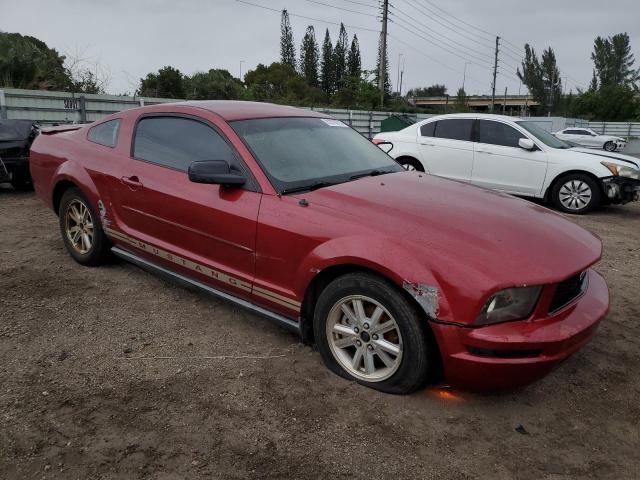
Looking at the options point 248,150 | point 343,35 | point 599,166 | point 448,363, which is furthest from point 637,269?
point 343,35

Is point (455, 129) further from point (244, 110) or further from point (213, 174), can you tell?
point (213, 174)

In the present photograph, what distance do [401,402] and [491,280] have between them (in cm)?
83

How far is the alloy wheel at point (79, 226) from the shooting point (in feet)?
14.9

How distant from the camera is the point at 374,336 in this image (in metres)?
2.79

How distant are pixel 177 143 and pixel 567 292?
9.03 ft

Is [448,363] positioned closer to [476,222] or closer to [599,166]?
[476,222]

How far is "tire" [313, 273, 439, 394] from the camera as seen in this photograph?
2.62 metres

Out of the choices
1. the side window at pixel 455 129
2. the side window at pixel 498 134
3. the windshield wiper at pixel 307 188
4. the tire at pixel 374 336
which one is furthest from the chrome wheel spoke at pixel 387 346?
the side window at pixel 455 129

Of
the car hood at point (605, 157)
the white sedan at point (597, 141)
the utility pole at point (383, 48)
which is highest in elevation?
the utility pole at point (383, 48)

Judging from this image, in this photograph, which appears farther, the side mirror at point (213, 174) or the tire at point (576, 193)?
the tire at point (576, 193)

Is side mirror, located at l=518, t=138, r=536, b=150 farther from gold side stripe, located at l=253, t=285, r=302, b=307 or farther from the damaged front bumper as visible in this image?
gold side stripe, located at l=253, t=285, r=302, b=307

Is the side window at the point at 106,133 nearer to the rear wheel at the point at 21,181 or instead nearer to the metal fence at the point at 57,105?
the rear wheel at the point at 21,181

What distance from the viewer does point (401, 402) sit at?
2770 millimetres

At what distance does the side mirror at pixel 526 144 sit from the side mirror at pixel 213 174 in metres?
6.18
